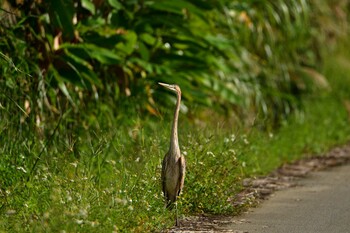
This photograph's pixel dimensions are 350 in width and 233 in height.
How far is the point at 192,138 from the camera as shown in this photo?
9031 mm

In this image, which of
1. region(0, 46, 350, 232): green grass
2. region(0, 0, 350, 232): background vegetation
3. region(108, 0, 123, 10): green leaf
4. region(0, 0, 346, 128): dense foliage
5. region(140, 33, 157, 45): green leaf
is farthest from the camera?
region(140, 33, 157, 45): green leaf

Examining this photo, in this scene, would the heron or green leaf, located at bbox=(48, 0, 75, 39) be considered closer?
the heron

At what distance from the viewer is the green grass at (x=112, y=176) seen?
6.98 metres

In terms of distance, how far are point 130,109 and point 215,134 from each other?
150cm

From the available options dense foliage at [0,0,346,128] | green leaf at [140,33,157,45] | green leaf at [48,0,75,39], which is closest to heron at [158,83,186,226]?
dense foliage at [0,0,346,128]

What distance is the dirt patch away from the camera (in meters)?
7.92

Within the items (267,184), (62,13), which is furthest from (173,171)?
(62,13)

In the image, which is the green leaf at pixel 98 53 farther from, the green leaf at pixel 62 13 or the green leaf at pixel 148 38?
→ the green leaf at pixel 148 38

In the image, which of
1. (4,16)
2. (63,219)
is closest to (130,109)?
(4,16)

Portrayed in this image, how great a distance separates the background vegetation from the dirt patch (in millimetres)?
134

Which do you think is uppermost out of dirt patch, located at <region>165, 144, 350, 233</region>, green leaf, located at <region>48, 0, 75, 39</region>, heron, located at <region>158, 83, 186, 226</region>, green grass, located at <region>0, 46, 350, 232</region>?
green leaf, located at <region>48, 0, 75, 39</region>

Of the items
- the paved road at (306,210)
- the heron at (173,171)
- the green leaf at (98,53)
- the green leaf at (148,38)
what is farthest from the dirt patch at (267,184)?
the green leaf at (148,38)

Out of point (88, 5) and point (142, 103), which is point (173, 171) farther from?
point (142, 103)

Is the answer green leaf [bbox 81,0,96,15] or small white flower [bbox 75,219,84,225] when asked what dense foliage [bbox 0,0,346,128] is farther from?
small white flower [bbox 75,219,84,225]
